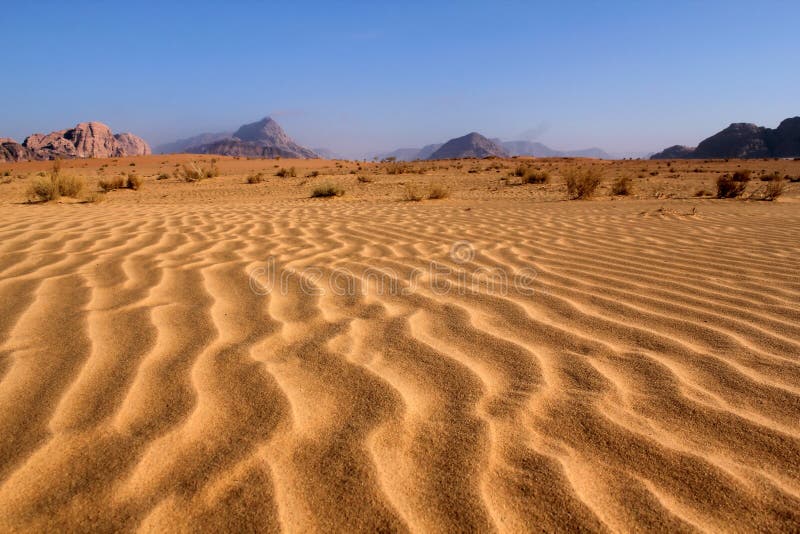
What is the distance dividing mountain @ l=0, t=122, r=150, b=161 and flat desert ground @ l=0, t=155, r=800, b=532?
66.3 m

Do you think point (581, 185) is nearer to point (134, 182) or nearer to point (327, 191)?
point (327, 191)

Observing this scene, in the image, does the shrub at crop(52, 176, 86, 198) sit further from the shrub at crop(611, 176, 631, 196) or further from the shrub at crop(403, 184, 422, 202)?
the shrub at crop(611, 176, 631, 196)

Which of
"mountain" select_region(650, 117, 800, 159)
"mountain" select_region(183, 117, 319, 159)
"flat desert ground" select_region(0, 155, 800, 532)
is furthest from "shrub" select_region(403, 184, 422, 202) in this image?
"mountain" select_region(183, 117, 319, 159)

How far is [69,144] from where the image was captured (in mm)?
75250

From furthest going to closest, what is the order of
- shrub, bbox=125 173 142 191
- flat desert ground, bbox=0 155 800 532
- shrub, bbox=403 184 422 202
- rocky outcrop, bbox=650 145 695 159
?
rocky outcrop, bbox=650 145 695 159
shrub, bbox=125 173 142 191
shrub, bbox=403 184 422 202
flat desert ground, bbox=0 155 800 532

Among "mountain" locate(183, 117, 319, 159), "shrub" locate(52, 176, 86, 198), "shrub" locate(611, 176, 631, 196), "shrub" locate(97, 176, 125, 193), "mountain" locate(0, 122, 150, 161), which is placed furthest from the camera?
"mountain" locate(183, 117, 319, 159)

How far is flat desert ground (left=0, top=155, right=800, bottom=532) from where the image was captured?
0.95 metres

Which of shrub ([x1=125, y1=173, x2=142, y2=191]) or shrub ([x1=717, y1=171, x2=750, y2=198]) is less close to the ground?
shrub ([x1=717, y1=171, x2=750, y2=198])

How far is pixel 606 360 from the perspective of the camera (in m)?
1.59

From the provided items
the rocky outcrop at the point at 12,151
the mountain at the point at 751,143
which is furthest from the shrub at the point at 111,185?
the mountain at the point at 751,143

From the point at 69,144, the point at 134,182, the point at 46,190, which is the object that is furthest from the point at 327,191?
the point at 69,144

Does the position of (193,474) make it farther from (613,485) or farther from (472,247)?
(472,247)

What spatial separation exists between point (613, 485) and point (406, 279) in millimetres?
1731

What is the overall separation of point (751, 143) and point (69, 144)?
99.6 metres
